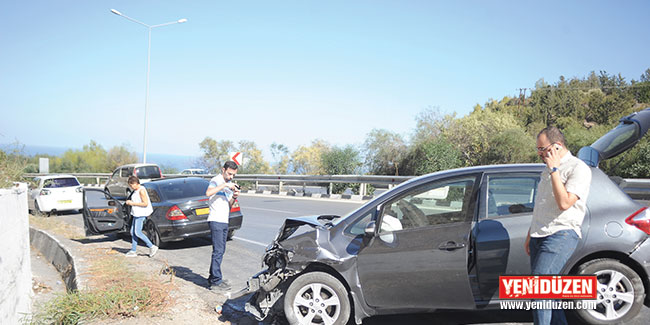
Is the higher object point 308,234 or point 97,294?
point 308,234

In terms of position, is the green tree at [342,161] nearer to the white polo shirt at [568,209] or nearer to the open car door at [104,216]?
the open car door at [104,216]

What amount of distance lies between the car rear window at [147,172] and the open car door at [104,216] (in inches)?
406

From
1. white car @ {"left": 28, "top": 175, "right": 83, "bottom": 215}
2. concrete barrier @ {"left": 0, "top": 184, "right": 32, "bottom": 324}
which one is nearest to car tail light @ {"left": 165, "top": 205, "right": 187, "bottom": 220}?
concrete barrier @ {"left": 0, "top": 184, "right": 32, "bottom": 324}

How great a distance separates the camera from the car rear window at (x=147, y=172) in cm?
2030

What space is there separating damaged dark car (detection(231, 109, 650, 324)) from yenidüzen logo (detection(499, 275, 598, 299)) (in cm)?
19

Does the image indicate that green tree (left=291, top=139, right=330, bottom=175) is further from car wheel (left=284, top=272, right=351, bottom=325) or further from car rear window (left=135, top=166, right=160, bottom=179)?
car wheel (left=284, top=272, right=351, bottom=325)

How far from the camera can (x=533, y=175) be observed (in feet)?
15.1

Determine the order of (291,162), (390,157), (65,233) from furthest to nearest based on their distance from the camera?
1. (291,162)
2. (390,157)
3. (65,233)

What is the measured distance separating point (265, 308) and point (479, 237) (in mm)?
2254

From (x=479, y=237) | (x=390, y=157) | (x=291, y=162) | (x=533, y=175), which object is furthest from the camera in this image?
(x=291, y=162)

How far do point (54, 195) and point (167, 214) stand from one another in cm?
1037

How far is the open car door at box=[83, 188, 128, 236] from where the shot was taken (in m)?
9.85

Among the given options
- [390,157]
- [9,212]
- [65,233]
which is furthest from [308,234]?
[390,157]

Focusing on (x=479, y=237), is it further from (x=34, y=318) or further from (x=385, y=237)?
(x=34, y=318)
